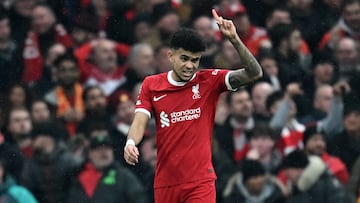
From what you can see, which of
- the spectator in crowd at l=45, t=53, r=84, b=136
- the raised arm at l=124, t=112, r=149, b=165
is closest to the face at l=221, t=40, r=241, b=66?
the spectator in crowd at l=45, t=53, r=84, b=136

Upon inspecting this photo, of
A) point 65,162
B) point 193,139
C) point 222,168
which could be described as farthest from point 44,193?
point 193,139

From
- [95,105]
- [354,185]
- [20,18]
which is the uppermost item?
[20,18]

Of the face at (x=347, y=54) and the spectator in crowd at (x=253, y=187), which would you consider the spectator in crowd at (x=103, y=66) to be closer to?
the spectator in crowd at (x=253, y=187)

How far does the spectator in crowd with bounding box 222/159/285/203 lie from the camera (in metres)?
14.6

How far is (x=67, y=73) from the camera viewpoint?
16.4 m

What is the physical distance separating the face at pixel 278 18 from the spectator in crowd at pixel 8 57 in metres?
3.35

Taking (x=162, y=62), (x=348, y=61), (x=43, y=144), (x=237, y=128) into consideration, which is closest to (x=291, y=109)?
(x=237, y=128)

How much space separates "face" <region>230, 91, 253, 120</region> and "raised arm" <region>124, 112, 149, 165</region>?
4.84m

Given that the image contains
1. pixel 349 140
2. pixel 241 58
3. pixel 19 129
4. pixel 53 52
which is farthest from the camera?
pixel 53 52

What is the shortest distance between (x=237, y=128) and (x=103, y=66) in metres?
2.12

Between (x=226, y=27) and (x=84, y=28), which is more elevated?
(x=226, y=27)

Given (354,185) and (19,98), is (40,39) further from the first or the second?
(354,185)

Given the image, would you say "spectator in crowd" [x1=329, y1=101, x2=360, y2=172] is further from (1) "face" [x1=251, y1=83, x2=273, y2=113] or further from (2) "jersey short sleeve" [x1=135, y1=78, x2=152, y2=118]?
(2) "jersey short sleeve" [x1=135, y1=78, x2=152, y2=118]

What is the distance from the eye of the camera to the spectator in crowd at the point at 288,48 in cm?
1686
